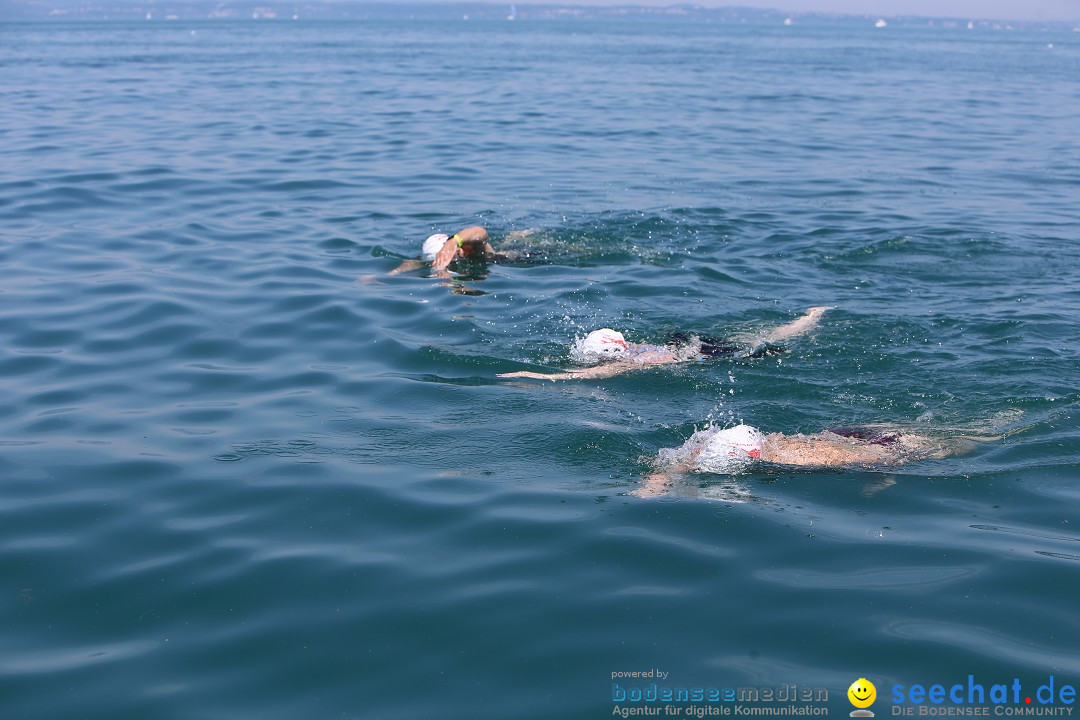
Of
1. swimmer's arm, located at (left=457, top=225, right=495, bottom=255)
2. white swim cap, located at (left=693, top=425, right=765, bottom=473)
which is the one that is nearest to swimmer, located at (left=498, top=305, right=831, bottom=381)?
white swim cap, located at (left=693, top=425, right=765, bottom=473)

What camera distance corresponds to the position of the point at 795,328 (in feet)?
32.8

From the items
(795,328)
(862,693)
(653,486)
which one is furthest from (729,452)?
(795,328)

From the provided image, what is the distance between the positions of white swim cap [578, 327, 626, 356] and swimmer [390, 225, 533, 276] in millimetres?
3337

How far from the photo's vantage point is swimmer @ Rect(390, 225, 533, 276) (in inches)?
480

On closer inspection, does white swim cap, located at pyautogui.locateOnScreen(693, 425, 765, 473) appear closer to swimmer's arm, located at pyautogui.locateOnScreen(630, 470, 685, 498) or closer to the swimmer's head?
swimmer's arm, located at pyautogui.locateOnScreen(630, 470, 685, 498)

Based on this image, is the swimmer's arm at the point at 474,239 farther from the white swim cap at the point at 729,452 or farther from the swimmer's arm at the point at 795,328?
the white swim cap at the point at 729,452

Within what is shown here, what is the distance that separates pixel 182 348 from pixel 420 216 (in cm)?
639

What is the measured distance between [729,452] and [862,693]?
8.60 ft

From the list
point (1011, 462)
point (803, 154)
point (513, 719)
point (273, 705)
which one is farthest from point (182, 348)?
point (803, 154)

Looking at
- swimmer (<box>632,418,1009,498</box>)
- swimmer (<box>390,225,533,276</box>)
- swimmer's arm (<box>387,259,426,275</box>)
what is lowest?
swimmer (<box>632,418,1009,498</box>)

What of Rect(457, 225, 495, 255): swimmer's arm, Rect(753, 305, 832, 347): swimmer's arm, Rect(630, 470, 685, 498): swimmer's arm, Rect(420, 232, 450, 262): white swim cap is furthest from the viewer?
Rect(420, 232, 450, 262): white swim cap

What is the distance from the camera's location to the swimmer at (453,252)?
40.0 feet

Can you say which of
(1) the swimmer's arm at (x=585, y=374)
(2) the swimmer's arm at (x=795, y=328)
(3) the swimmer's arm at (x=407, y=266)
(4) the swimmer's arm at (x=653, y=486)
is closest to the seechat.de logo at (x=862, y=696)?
(4) the swimmer's arm at (x=653, y=486)

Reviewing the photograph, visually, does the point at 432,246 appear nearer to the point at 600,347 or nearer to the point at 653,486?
the point at 600,347
